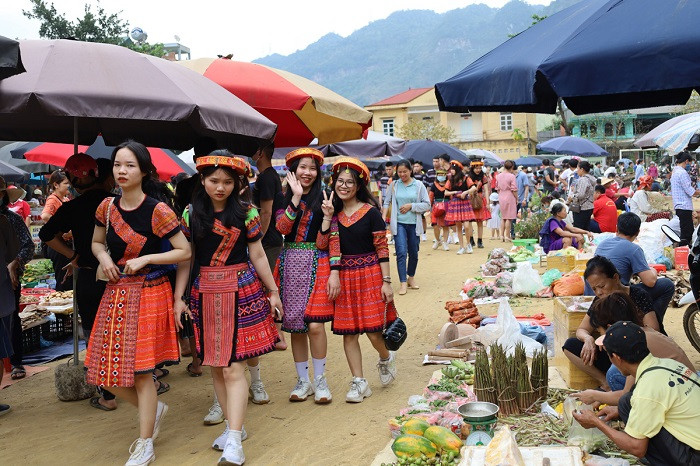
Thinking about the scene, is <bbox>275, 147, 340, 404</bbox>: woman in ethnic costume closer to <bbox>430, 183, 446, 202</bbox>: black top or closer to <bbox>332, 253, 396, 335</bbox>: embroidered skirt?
<bbox>332, 253, 396, 335</bbox>: embroidered skirt

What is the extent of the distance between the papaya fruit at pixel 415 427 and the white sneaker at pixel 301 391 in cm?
134

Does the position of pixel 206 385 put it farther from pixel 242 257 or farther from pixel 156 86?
pixel 156 86

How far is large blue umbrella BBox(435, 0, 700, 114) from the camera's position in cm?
303

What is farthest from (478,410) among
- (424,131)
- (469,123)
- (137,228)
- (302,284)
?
(469,123)

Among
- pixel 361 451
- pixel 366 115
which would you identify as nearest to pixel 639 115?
pixel 366 115

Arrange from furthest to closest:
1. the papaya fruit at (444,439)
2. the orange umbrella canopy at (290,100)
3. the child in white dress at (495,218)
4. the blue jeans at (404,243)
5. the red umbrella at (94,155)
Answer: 1. the child in white dress at (495,218)
2. the red umbrella at (94,155)
3. the blue jeans at (404,243)
4. the orange umbrella canopy at (290,100)
5. the papaya fruit at (444,439)

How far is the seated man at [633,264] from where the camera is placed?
5621 millimetres

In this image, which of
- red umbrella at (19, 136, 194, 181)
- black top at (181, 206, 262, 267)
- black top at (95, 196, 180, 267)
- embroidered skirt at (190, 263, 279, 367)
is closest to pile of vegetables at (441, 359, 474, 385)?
embroidered skirt at (190, 263, 279, 367)

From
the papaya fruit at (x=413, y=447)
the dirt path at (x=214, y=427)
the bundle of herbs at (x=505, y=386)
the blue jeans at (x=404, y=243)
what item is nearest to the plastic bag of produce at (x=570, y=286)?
the dirt path at (x=214, y=427)

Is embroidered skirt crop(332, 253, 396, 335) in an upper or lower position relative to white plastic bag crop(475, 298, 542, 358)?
upper

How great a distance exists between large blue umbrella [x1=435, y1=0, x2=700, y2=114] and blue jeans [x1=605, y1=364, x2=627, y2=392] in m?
1.80

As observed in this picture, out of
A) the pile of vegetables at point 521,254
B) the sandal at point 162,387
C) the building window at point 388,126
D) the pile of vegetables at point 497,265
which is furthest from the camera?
the building window at point 388,126

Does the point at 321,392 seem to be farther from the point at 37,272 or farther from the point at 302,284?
the point at 37,272

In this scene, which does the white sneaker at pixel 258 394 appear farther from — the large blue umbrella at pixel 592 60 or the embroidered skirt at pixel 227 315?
the large blue umbrella at pixel 592 60
